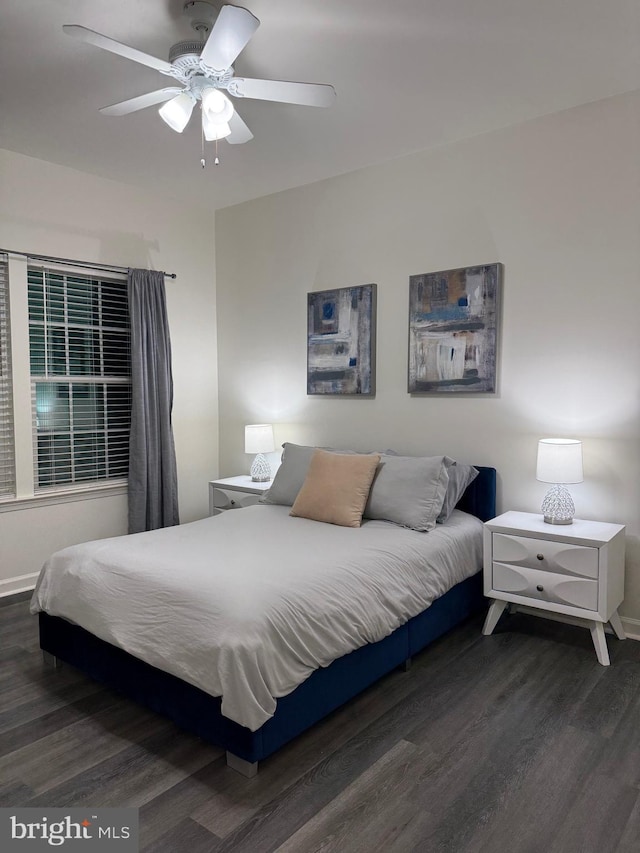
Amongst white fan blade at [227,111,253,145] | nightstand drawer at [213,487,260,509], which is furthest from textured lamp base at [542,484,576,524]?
white fan blade at [227,111,253,145]

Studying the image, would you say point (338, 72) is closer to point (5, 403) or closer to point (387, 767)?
point (5, 403)

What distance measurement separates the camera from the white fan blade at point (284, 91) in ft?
7.74

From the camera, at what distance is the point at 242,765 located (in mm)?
1980

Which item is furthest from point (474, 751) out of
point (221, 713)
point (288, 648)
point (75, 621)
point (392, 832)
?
point (75, 621)

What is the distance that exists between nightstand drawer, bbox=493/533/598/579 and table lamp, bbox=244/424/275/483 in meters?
1.93

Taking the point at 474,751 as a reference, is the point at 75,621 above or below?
above

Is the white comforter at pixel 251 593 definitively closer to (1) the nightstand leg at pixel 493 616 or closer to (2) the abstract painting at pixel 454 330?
(1) the nightstand leg at pixel 493 616

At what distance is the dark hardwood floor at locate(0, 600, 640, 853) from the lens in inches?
68.2

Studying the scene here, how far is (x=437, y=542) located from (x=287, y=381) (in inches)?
80.9

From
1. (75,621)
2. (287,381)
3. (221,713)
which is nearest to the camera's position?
(221,713)

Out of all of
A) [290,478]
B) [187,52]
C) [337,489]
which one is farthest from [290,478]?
[187,52]

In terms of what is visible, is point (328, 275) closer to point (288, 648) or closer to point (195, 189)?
point (195, 189)

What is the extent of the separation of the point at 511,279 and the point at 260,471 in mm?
Result: 2209

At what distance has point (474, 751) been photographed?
6.97 ft
